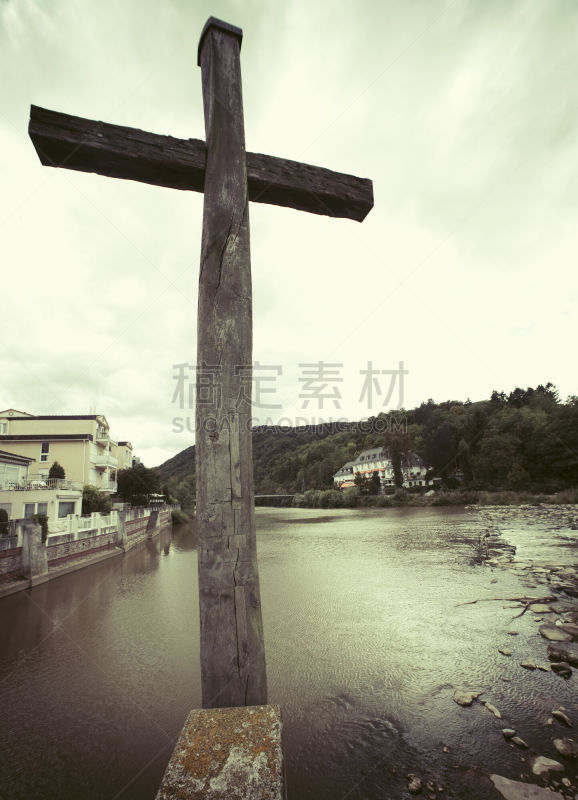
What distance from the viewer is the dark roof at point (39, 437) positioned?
979 inches

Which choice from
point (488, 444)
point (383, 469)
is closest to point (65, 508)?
point (488, 444)

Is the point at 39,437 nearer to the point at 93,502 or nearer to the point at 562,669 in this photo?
the point at 93,502

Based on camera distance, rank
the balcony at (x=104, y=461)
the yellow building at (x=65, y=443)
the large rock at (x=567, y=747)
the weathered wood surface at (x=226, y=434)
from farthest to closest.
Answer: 1. the balcony at (x=104, y=461)
2. the yellow building at (x=65, y=443)
3. the large rock at (x=567, y=747)
4. the weathered wood surface at (x=226, y=434)

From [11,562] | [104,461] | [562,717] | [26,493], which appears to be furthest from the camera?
[104,461]

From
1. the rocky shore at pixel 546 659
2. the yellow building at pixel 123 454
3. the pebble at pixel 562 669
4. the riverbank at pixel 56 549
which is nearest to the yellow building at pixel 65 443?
the yellow building at pixel 123 454

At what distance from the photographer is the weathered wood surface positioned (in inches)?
47.4

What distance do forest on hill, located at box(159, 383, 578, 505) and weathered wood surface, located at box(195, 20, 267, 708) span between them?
39.7m

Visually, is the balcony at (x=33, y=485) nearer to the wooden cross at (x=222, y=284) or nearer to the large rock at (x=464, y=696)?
the large rock at (x=464, y=696)

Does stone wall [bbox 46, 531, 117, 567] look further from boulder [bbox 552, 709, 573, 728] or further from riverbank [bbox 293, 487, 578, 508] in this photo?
riverbank [bbox 293, 487, 578, 508]

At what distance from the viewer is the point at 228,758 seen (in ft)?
2.94

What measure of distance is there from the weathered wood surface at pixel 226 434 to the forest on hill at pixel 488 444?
39.7 meters

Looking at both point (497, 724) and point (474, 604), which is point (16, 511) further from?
point (497, 724)

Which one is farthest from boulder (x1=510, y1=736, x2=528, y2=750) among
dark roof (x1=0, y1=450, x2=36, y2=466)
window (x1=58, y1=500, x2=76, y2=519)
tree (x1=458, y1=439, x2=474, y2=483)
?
tree (x1=458, y1=439, x2=474, y2=483)

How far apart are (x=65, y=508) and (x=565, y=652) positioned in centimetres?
2204
